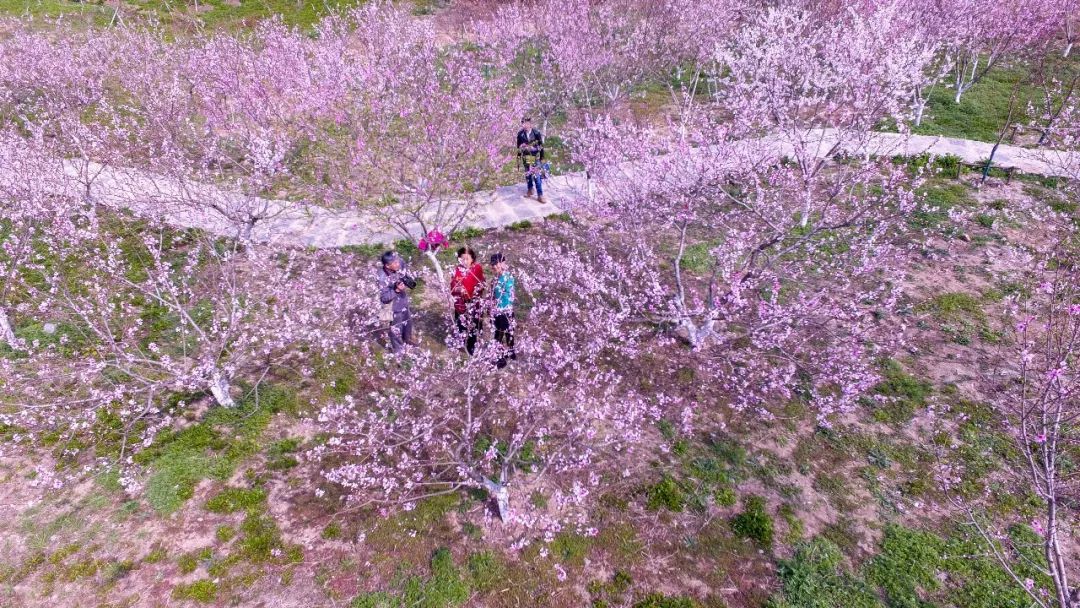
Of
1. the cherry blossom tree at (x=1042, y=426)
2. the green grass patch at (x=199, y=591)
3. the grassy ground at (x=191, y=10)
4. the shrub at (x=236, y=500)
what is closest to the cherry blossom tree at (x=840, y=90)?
the cherry blossom tree at (x=1042, y=426)

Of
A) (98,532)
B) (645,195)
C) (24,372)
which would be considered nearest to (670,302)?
(645,195)

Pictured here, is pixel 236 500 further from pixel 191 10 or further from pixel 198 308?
pixel 191 10

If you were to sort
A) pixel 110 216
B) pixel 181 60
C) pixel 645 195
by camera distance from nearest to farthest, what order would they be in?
1. pixel 645 195
2. pixel 110 216
3. pixel 181 60

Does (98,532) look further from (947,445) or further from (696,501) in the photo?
(947,445)

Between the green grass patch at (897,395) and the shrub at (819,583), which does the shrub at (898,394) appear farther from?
the shrub at (819,583)

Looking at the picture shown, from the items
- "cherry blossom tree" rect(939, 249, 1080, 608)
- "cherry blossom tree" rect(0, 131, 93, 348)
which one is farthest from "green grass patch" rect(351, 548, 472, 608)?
"cherry blossom tree" rect(0, 131, 93, 348)

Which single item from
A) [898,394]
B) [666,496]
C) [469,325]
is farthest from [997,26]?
[469,325]
